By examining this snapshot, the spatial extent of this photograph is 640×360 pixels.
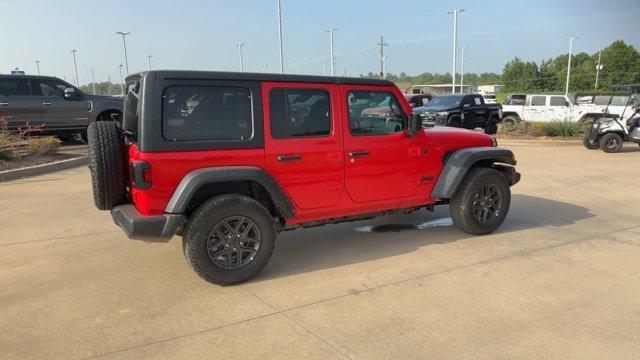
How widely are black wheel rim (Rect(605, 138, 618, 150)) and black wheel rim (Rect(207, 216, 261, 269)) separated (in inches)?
481

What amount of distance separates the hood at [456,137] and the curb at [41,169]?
760cm

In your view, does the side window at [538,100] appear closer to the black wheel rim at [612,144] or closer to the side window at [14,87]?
the black wheel rim at [612,144]

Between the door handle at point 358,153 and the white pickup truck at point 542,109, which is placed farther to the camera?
Answer: the white pickup truck at point 542,109

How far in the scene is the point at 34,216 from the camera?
6.35 meters

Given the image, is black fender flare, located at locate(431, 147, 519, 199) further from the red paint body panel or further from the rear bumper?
the rear bumper

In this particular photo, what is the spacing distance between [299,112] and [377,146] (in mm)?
893

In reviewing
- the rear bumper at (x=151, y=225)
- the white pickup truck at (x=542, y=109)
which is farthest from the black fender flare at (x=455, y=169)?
the white pickup truck at (x=542, y=109)

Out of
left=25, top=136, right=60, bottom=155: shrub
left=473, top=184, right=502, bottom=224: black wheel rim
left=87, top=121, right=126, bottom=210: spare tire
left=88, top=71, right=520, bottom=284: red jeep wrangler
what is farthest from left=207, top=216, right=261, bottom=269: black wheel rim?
left=25, top=136, right=60, bottom=155: shrub

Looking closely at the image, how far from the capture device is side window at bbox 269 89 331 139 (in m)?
4.22

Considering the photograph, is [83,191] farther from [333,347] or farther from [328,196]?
[333,347]

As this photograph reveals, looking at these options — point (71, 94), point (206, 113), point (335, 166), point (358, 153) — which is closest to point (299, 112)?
point (335, 166)

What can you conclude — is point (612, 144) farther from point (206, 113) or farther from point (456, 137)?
point (206, 113)

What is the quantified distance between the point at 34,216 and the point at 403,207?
15.7 ft

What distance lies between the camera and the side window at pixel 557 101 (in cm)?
2044
